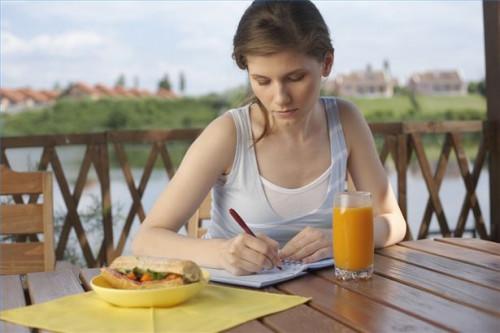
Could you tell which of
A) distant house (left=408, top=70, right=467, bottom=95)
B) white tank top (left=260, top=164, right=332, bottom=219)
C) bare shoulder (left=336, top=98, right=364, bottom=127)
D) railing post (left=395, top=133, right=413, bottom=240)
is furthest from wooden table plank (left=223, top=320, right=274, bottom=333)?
distant house (left=408, top=70, right=467, bottom=95)

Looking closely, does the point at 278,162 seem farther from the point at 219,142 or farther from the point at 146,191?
the point at 146,191

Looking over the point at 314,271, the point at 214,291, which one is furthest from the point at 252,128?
the point at 214,291

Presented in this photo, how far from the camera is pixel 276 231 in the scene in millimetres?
1638

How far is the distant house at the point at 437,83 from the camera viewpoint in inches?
221

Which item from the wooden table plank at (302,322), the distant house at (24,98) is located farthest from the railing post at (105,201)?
the distant house at (24,98)

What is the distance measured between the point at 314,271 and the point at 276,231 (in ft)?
1.07

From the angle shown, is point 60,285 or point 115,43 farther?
point 115,43

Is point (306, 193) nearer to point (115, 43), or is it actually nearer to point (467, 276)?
point (467, 276)

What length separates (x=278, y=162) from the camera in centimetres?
170

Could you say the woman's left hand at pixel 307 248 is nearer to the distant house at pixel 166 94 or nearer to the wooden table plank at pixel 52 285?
the wooden table plank at pixel 52 285

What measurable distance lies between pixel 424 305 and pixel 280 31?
26.9 inches

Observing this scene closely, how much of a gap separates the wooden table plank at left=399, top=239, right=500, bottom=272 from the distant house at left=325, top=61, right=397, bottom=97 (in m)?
4.07

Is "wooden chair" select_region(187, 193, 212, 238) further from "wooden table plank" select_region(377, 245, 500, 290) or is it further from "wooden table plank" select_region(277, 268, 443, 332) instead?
"wooden table plank" select_region(277, 268, 443, 332)

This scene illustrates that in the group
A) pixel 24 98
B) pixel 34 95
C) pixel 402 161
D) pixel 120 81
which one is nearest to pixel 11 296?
pixel 402 161
